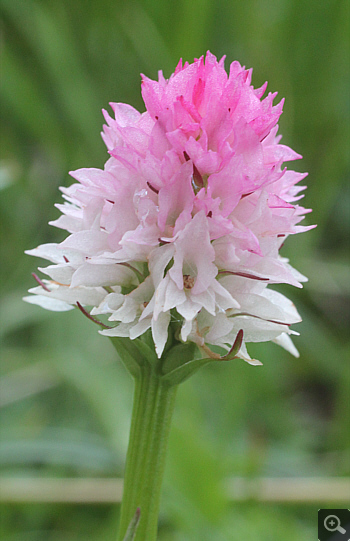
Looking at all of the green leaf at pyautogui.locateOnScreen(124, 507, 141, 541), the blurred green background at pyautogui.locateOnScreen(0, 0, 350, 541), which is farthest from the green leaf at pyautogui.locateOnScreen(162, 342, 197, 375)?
the blurred green background at pyautogui.locateOnScreen(0, 0, 350, 541)

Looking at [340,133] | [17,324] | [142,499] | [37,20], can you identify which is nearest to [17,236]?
[17,324]

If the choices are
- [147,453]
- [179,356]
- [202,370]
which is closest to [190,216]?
[179,356]

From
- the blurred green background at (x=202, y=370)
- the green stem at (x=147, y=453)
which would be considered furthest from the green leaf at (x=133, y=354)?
the blurred green background at (x=202, y=370)

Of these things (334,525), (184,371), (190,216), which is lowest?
(334,525)

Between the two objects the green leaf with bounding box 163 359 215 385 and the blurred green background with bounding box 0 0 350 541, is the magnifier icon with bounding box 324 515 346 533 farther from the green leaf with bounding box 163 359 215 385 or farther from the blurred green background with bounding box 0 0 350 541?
the green leaf with bounding box 163 359 215 385

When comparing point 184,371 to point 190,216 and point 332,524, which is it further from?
point 332,524

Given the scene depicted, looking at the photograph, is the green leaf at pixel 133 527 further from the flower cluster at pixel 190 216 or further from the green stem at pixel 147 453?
the flower cluster at pixel 190 216
